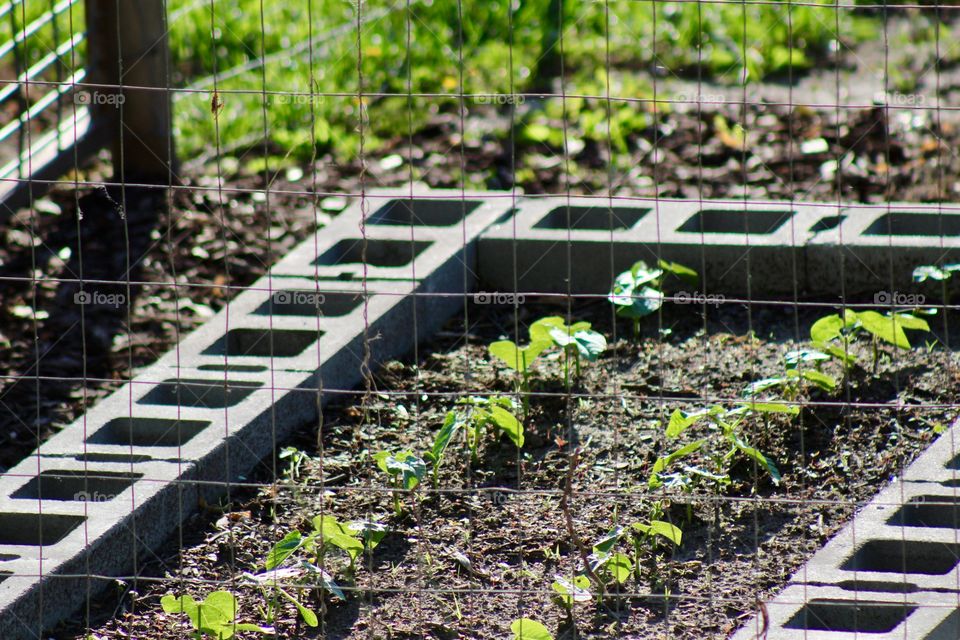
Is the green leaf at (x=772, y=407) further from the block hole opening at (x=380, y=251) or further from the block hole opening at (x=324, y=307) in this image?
the block hole opening at (x=380, y=251)

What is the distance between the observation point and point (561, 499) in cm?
384

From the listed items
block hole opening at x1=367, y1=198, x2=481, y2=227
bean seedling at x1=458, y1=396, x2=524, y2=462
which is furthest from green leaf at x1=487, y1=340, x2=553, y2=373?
block hole opening at x1=367, y1=198, x2=481, y2=227

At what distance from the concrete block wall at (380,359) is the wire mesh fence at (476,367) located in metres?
0.01

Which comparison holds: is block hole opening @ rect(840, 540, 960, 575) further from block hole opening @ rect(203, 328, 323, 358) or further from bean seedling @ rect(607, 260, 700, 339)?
block hole opening @ rect(203, 328, 323, 358)

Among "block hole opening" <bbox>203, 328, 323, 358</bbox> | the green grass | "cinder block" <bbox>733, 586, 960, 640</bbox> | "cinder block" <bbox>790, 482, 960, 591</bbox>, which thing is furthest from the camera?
the green grass

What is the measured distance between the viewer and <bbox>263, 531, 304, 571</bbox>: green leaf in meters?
3.52

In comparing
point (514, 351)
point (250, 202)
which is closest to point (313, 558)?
point (514, 351)

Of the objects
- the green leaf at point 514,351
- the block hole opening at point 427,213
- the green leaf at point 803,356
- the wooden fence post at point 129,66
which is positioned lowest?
the green leaf at point 803,356

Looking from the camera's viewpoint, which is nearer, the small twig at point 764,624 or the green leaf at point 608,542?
the small twig at point 764,624

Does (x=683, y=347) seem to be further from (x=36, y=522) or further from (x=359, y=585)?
(x=36, y=522)

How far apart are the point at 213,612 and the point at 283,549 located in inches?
9.3

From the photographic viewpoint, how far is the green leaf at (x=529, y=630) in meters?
3.30

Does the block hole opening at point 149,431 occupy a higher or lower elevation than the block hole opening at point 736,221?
lower

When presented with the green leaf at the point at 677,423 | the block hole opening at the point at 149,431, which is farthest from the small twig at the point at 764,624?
the block hole opening at the point at 149,431
